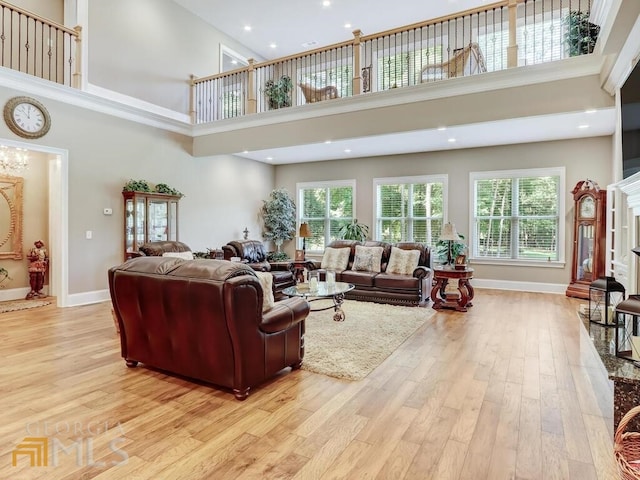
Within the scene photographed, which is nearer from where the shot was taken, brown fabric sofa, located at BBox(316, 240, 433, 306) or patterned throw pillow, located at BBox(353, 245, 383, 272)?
brown fabric sofa, located at BBox(316, 240, 433, 306)

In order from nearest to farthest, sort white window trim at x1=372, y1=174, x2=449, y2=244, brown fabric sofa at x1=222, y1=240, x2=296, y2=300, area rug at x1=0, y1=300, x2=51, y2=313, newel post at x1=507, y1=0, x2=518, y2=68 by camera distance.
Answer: newel post at x1=507, y1=0, x2=518, y2=68 → area rug at x1=0, y1=300, x2=51, y2=313 → brown fabric sofa at x1=222, y1=240, x2=296, y2=300 → white window trim at x1=372, y1=174, x2=449, y2=244

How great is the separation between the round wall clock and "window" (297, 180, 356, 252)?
5672 mm

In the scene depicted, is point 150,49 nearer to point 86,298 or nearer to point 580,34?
point 86,298

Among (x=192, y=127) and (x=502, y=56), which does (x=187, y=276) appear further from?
(x=502, y=56)

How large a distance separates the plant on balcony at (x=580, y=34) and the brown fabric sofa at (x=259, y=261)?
5271mm

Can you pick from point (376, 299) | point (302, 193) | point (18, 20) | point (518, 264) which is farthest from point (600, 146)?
point (18, 20)

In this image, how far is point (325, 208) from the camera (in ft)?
31.7

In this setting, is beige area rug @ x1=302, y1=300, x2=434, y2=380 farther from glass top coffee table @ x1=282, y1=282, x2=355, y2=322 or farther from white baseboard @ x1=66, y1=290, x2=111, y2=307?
white baseboard @ x1=66, y1=290, x2=111, y2=307

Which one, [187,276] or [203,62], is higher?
[203,62]

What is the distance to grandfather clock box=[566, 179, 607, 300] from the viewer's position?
6.24 meters

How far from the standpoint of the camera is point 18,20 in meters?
6.02

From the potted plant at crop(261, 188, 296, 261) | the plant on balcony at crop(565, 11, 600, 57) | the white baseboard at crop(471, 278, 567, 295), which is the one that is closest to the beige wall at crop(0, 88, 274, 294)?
the potted plant at crop(261, 188, 296, 261)

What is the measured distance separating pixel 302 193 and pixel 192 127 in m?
3.25

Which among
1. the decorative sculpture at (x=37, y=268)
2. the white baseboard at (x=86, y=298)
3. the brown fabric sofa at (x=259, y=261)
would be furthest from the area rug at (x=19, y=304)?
the brown fabric sofa at (x=259, y=261)
